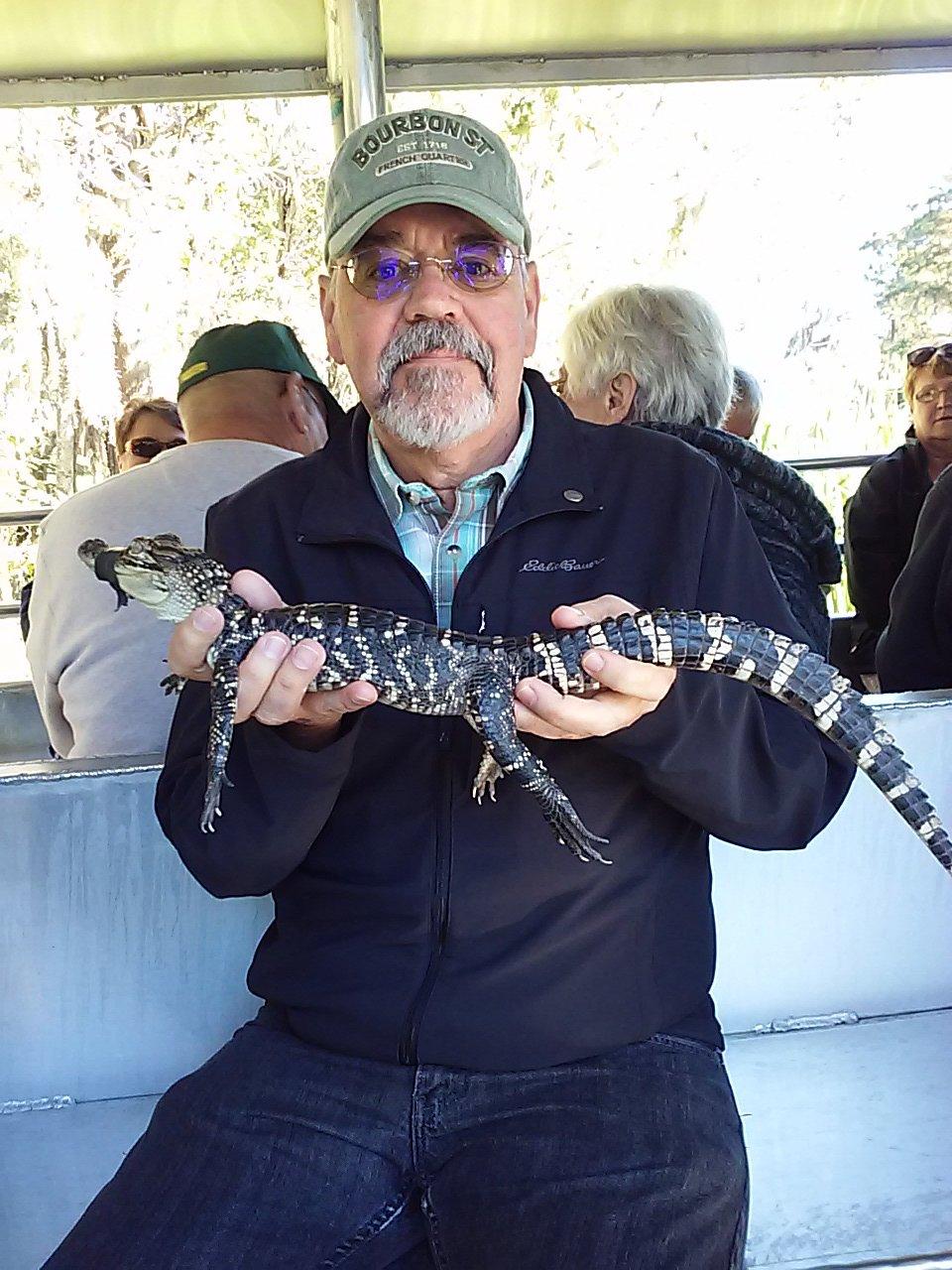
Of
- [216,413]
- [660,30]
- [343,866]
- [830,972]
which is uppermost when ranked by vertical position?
[660,30]

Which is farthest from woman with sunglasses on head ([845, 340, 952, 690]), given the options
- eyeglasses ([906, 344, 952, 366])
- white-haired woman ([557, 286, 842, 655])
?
white-haired woman ([557, 286, 842, 655])

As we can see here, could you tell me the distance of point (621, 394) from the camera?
10.5 ft

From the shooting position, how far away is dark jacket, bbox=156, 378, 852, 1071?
1865mm

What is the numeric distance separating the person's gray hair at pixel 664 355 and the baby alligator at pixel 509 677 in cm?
139

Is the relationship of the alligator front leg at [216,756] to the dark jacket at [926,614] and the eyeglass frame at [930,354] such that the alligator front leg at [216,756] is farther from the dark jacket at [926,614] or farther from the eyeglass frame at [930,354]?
the eyeglass frame at [930,354]

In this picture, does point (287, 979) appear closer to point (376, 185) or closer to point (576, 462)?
point (576, 462)

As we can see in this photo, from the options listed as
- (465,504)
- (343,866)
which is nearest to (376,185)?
(465,504)

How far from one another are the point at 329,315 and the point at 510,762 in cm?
111

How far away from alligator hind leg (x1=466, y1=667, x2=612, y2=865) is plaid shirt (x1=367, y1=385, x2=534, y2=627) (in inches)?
10.0

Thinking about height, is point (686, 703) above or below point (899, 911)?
above

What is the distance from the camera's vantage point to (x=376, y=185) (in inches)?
84.7

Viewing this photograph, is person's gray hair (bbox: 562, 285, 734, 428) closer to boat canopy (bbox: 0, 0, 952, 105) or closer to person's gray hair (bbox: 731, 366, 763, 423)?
person's gray hair (bbox: 731, 366, 763, 423)

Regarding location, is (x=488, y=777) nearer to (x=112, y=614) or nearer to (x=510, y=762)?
(x=510, y=762)

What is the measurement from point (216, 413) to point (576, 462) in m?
1.67
